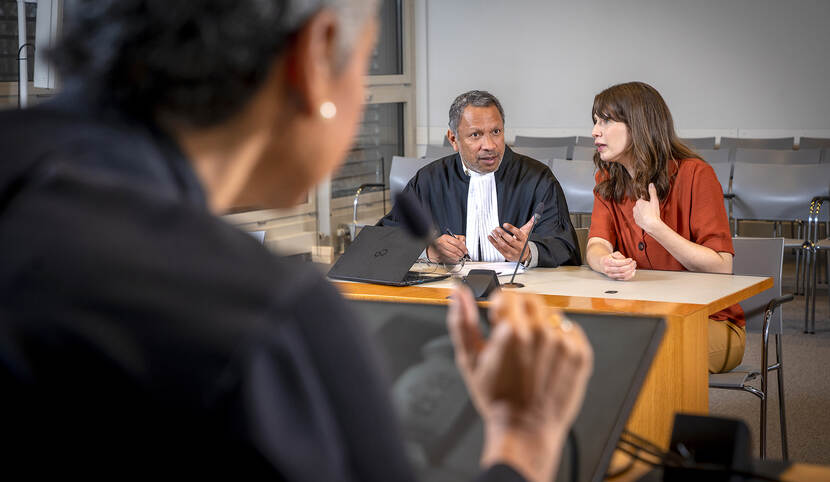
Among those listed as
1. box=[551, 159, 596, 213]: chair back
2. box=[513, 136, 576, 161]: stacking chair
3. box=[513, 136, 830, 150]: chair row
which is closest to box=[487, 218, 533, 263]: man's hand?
box=[551, 159, 596, 213]: chair back

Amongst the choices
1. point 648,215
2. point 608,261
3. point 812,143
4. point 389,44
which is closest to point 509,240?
point 608,261

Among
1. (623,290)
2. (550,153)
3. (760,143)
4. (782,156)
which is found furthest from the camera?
(760,143)

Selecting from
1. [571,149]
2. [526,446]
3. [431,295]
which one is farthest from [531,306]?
[571,149]

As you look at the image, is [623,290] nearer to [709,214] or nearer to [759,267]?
[709,214]

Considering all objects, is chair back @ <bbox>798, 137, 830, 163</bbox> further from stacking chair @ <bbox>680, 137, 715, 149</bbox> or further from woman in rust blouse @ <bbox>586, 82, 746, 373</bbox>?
woman in rust blouse @ <bbox>586, 82, 746, 373</bbox>

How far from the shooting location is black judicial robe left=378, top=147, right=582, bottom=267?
322 cm

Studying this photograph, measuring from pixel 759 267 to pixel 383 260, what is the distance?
1217 mm

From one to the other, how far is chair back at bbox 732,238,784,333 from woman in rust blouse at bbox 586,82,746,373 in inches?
4.7

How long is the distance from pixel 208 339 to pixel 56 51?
0.27 metres

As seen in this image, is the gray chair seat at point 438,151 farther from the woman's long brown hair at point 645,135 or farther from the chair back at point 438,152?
the woman's long brown hair at point 645,135

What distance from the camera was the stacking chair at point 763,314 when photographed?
2553mm

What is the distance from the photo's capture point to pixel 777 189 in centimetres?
507

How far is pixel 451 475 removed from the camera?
85cm

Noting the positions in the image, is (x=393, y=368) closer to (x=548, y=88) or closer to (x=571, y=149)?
(x=571, y=149)
